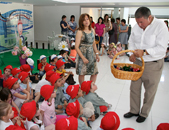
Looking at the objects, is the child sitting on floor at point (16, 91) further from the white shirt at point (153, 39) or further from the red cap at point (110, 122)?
the white shirt at point (153, 39)

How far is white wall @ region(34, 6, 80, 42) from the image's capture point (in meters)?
10.4

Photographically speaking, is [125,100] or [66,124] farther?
[125,100]

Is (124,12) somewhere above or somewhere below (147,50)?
above

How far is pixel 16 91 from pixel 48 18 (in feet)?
29.6

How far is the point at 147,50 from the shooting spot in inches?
87.5

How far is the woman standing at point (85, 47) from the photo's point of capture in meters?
3.10

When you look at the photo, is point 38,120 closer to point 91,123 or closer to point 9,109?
point 9,109

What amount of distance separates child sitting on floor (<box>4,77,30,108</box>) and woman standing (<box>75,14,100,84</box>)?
1063 millimetres

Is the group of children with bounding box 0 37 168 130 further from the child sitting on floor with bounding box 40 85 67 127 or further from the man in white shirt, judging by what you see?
the man in white shirt

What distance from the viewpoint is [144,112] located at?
8.80 feet

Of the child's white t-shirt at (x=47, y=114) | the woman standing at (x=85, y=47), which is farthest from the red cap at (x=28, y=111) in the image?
the woman standing at (x=85, y=47)

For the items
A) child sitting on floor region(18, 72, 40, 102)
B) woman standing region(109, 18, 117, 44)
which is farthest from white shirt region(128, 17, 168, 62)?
woman standing region(109, 18, 117, 44)

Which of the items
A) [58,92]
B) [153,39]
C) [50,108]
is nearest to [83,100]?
[58,92]

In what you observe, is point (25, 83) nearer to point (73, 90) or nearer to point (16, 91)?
point (16, 91)
